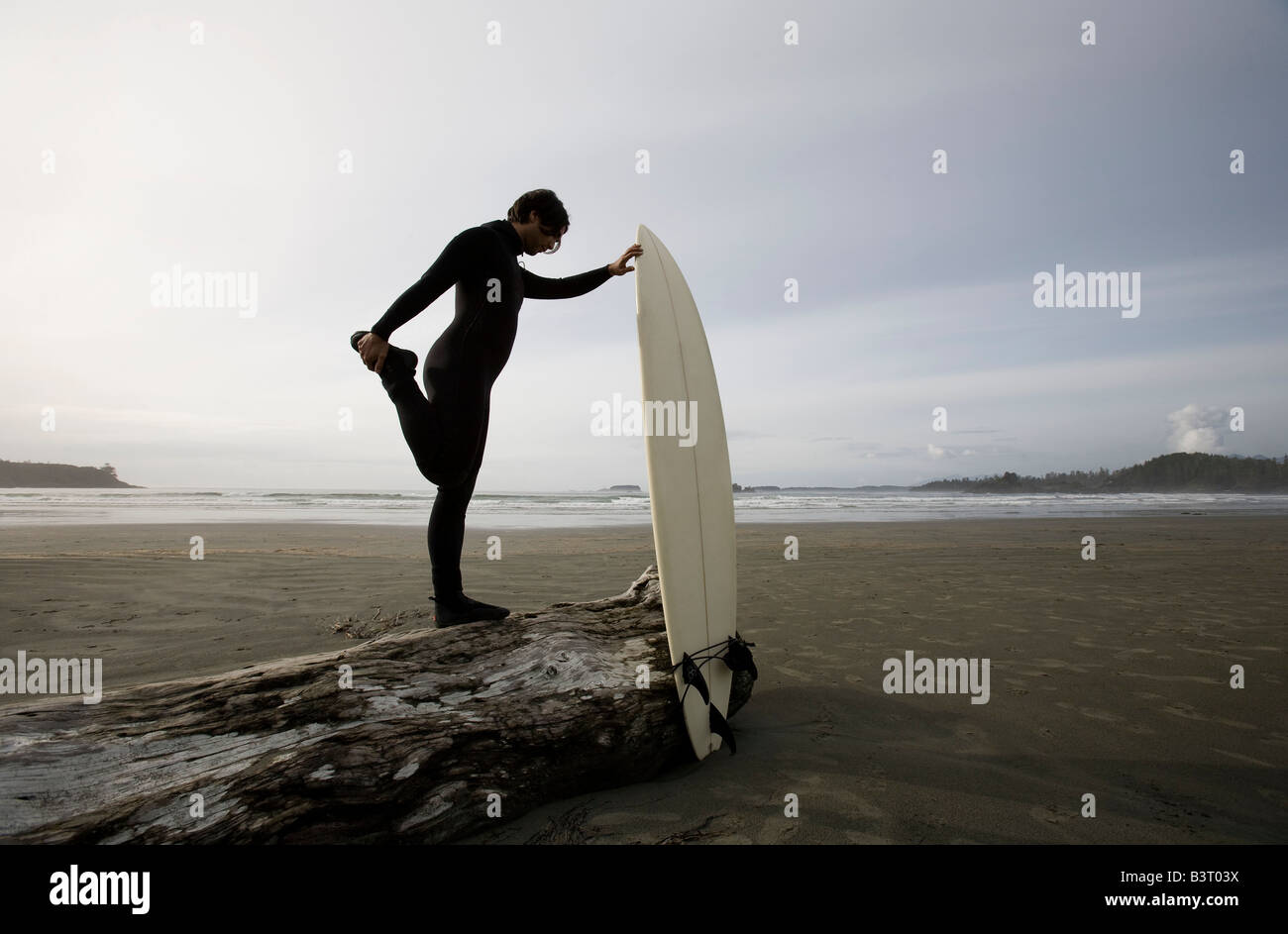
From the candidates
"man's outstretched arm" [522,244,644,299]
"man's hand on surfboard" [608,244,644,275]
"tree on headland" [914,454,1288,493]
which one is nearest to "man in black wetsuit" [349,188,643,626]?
"man's outstretched arm" [522,244,644,299]

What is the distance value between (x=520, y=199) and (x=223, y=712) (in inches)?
89.9

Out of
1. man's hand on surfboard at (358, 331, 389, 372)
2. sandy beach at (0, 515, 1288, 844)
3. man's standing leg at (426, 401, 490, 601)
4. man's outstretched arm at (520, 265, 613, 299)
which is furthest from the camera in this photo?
man's outstretched arm at (520, 265, 613, 299)

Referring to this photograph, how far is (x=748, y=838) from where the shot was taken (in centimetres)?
188

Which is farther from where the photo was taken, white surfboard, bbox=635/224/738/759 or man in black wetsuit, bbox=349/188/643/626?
white surfboard, bbox=635/224/738/759

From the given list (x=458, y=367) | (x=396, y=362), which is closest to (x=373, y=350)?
(x=396, y=362)

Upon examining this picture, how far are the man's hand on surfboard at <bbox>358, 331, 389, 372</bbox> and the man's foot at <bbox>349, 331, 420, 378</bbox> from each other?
0.02 meters

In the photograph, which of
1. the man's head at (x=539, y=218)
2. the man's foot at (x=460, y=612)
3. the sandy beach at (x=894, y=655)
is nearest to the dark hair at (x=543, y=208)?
the man's head at (x=539, y=218)

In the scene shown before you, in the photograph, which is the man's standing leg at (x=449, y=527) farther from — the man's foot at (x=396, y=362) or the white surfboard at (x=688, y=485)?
the white surfboard at (x=688, y=485)

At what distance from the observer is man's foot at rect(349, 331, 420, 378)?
2.41m

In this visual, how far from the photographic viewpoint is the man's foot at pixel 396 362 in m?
2.41

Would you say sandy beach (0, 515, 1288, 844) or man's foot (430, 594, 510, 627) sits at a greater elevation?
man's foot (430, 594, 510, 627)

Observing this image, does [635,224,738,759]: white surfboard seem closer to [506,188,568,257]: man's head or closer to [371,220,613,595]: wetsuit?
[506,188,568,257]: man's head

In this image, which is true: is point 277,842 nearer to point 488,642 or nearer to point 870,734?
point 488,642
